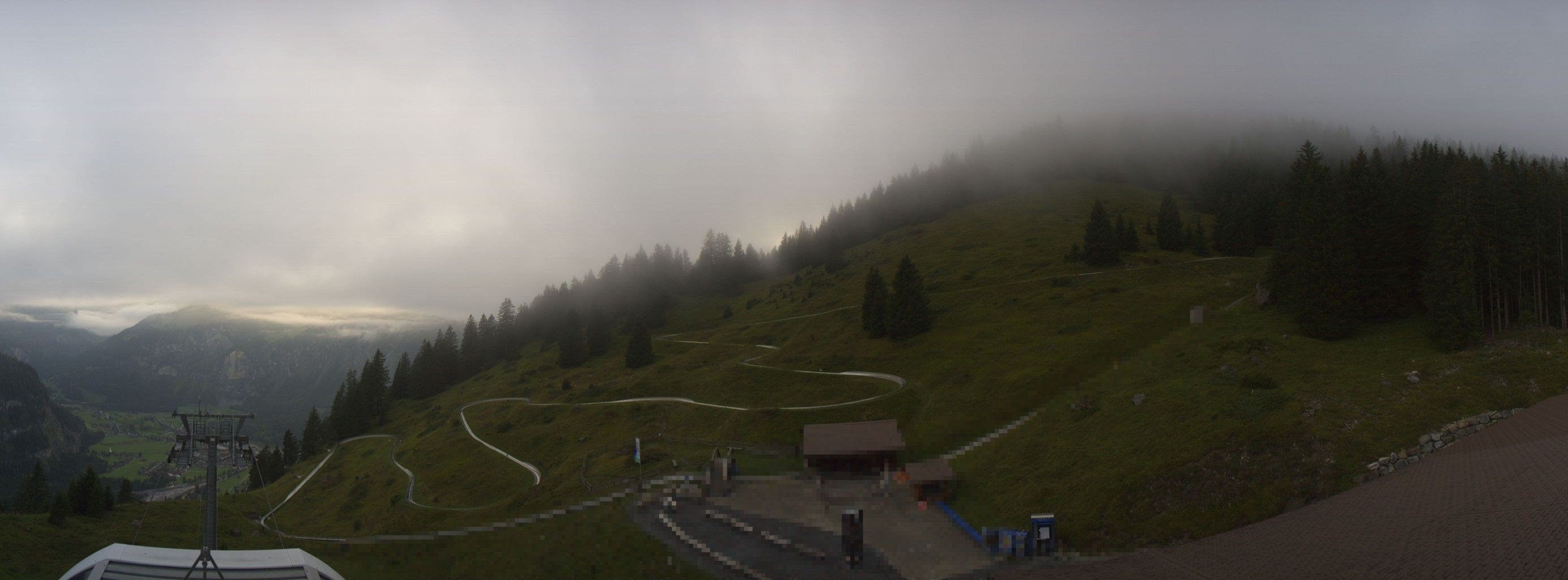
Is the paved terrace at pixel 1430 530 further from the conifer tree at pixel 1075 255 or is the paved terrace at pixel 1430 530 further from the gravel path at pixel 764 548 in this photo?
the conifer tree at pixel 1075 255

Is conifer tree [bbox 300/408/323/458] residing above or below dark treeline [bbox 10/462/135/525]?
below

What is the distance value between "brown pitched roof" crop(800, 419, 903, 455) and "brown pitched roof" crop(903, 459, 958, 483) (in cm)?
262

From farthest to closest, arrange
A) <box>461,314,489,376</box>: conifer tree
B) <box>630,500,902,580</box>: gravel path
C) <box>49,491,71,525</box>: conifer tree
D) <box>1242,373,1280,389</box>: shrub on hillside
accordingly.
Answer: <box>461,314,489,376</box>: conifer tree → <box>49,491,71,525</box>: conifer tree → <box>1242,373,1280,389</box>: shrub on hillside → <box>630,500,902,580</box>: gravel path

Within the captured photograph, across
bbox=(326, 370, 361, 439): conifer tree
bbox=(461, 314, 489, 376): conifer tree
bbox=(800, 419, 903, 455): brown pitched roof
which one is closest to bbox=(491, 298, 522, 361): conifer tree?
bbox=(461, 314, 489, 376): conifer tree

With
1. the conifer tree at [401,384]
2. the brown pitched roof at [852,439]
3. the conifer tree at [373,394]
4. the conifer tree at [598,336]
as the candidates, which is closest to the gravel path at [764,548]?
the brown pitched roof at [852,439]

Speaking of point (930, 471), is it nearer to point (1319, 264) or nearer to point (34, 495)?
point (1319, 264)

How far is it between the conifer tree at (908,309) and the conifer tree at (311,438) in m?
103

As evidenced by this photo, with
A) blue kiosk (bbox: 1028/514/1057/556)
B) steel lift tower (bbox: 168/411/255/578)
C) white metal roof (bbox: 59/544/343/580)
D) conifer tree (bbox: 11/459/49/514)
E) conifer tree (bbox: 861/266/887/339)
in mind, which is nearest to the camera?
white metal roof (bbox: 59/544/343/580)

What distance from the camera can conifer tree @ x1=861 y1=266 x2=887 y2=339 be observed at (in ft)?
294

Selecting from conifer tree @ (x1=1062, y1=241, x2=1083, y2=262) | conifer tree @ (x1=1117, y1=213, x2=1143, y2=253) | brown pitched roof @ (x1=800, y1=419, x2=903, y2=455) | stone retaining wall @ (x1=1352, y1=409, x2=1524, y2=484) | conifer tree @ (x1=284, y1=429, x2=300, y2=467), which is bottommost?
conifer tree @ (x1=284, y1=429, x2=300, y2=467)

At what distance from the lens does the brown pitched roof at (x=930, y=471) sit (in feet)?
136

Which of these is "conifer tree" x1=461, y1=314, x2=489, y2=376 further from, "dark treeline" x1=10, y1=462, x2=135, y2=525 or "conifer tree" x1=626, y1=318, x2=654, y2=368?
"dark treeline" x1=10, y1=462, x2=135, y2=525

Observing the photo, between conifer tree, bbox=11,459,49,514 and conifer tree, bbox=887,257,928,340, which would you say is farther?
conifer tree, bbox=887,257,928,340

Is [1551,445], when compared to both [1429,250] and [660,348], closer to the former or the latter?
[1429,250]
